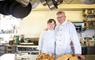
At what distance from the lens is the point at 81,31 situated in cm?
539

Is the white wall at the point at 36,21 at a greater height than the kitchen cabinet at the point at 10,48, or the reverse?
the white wall at the point at 36,21

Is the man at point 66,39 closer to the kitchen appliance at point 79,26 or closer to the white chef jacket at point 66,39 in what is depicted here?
the white chef jacket at point 66,39

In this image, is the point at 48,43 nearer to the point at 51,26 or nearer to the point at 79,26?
the point at 51,26

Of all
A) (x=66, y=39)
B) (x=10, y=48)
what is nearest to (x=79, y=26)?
(x=66, y=39)

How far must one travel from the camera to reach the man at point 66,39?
170 inches

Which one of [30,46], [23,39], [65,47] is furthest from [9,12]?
[23,39]

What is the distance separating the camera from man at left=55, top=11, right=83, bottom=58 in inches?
170

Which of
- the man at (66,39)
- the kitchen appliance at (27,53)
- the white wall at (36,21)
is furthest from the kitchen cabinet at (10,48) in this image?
the man at (66,39)

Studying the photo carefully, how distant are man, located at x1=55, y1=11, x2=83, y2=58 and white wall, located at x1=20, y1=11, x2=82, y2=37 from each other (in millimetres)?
1098

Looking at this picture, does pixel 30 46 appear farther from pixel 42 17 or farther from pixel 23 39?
pixel 42 17

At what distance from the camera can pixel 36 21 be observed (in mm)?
5578

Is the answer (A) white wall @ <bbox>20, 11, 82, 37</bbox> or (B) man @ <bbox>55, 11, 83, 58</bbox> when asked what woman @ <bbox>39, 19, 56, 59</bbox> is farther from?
(A) white wall @ <bbox>20, 11, 82, 37</bbox>

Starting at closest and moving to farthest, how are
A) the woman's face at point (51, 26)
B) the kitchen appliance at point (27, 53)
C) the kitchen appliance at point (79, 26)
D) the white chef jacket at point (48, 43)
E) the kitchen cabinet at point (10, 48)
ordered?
1. the white chef jacket at point (48, 43)
2. the woman's face at point (51, 26)
3. the kitchen appliance at point (27, 53)
4. the kitchen cabinet at point (10, 48)
5. the kitchen appliance at point (79, 26)

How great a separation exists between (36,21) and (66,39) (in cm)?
145
